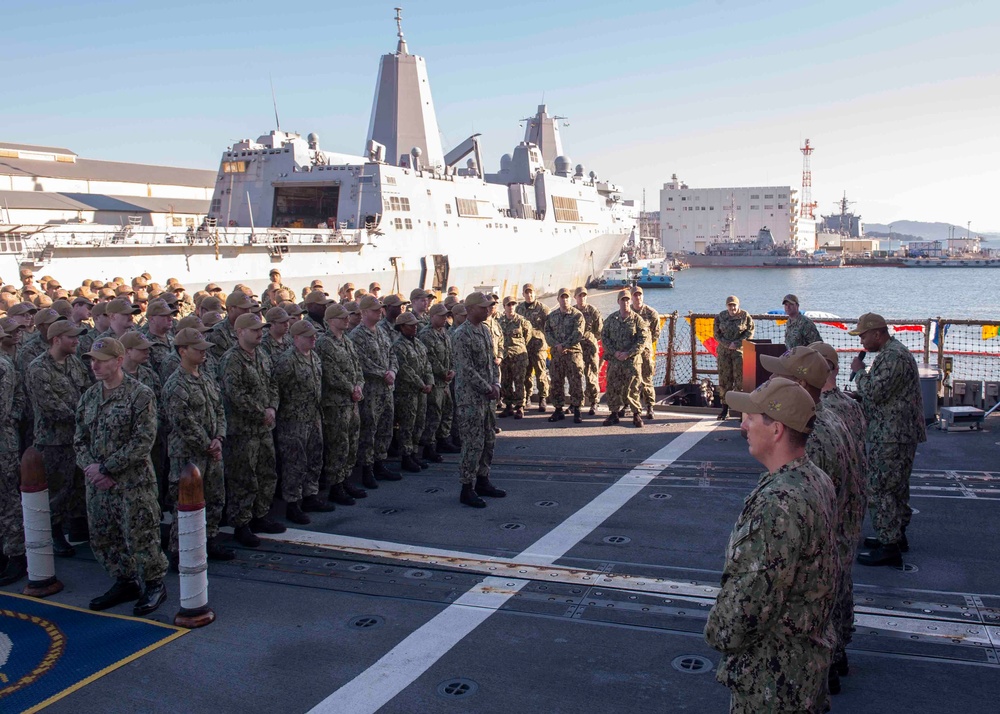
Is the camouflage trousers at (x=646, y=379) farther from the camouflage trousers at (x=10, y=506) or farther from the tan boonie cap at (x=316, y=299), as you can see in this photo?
the camouflage trousers at (x=10, y=506)

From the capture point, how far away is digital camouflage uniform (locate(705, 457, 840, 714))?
2.70 meters

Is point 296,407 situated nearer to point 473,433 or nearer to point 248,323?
point 248,323

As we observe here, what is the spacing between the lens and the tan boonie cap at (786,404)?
2707mm


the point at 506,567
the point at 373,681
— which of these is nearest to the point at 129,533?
the point at 373,681

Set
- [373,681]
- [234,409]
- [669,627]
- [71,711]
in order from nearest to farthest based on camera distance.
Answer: [71,711]
[373,681]
[669,627]
[234,409]

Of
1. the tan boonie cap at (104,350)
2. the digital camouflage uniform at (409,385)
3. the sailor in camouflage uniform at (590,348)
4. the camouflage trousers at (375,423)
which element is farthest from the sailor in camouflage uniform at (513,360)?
the tan boonie cap at (104,350)

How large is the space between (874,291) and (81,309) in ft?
244

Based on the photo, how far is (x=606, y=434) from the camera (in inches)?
437

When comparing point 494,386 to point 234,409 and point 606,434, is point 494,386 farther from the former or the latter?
point 606,434

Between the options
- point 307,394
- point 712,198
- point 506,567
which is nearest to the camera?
point 506,567

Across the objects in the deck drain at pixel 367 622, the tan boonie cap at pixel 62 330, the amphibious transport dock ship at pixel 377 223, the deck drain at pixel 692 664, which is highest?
the amphibious transport dock ship at pixel 377 223

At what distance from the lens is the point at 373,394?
8828 millimetres

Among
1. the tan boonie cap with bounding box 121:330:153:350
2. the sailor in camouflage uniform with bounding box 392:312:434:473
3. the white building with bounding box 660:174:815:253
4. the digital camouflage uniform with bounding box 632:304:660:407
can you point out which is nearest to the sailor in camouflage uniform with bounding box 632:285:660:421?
the digital camouflage uniform with bounding box 632:304:660:407

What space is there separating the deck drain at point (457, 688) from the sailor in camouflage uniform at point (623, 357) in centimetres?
743
